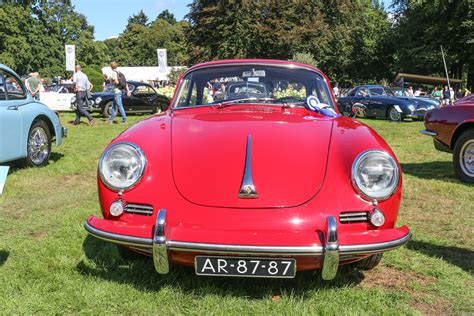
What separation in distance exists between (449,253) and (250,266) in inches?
75.5

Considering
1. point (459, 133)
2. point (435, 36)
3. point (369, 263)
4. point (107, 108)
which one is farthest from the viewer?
point (435, 36)

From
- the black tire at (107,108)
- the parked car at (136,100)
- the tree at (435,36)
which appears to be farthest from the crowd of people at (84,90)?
the tree at (435,36)

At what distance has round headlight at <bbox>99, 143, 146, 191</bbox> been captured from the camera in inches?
109

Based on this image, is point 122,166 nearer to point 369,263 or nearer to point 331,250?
point 331,250

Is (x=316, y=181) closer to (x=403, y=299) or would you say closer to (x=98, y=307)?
(x=403, y=299)

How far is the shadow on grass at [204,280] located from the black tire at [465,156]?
3.84 m

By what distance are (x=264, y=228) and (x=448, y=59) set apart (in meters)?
35.4

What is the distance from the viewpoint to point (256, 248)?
2.37m

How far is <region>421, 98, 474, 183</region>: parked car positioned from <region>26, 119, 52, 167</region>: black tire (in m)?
5.79

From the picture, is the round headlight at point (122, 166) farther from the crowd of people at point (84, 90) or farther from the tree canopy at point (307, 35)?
the tree canopy at point (307, 35)

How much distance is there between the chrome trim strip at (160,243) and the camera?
96.7 inches

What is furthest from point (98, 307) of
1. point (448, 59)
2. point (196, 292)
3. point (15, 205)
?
point (448, 59)

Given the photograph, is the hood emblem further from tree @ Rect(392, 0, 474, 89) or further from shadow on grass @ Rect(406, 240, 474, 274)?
tree @ Rect(392, 0, 474, 89)

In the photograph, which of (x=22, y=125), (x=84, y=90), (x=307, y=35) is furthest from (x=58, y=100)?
(x=307, y=35)
